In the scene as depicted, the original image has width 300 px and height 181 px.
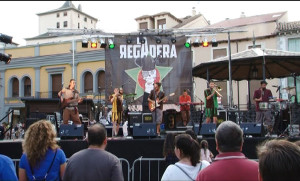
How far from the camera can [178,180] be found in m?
3.37

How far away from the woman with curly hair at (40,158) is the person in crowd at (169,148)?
2.09m

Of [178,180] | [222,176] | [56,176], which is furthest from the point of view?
[56,176]

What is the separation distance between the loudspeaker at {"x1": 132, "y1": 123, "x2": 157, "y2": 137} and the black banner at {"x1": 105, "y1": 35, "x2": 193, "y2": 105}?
17.0 feet

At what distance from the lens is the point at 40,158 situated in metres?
3.83

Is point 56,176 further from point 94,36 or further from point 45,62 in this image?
point 45,62

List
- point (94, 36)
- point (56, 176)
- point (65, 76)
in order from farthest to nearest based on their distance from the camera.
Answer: point (65, 76), point (94, 36), point (56, 176)

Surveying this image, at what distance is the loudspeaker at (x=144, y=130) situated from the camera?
9.30 m

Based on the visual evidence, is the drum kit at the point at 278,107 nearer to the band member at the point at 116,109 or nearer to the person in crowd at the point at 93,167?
the band member at the point at 116,109

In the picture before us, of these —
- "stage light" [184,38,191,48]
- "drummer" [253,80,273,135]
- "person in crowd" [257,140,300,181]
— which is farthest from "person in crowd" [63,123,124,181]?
"stage light" [184,38,191,48]

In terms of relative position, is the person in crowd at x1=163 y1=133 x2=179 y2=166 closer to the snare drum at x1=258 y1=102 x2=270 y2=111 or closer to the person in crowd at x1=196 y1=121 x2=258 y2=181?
the person in crowd at x1=196 y1=121 x2=258 y2=181

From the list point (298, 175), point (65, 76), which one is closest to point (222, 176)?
point (298, 175)

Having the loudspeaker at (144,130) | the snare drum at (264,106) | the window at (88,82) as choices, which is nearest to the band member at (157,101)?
the loudspeaker at (144,130)

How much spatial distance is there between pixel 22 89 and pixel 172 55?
916 inches

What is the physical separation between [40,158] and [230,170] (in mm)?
2082
